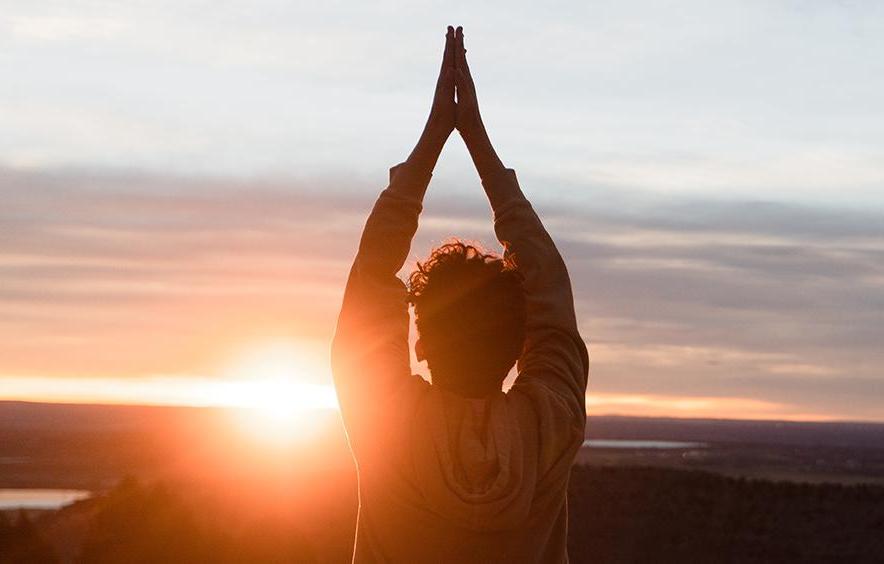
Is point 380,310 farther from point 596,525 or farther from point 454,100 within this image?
point 596,525

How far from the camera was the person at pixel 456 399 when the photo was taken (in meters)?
3.08

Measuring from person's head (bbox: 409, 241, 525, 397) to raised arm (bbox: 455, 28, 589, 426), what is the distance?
0.36 feet

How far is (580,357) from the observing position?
3.33 m

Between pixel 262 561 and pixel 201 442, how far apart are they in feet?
345

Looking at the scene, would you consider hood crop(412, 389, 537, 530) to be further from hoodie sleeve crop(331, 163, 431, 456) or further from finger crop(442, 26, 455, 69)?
finger crop(442, 26, 455, 69)

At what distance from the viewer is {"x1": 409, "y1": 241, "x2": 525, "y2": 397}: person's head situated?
3.14 metres

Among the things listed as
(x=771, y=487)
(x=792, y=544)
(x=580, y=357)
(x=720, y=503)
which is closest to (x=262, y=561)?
(x=580, y=357)

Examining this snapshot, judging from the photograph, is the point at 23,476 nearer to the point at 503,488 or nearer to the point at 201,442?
the point at 201,442

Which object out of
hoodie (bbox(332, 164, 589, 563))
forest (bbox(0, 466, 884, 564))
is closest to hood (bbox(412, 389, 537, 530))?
hoodie (bbox(332, 164, 589, 563))

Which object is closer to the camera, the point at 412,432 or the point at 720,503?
the point at 412,432

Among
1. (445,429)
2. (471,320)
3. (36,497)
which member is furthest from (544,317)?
(36,497)

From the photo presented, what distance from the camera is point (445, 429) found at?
3092 mm

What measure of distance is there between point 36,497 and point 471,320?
46.6 m

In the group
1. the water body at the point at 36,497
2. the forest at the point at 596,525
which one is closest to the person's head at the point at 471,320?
the forest at the point at 596,525
